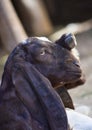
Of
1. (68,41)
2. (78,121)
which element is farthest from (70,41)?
(78,121)

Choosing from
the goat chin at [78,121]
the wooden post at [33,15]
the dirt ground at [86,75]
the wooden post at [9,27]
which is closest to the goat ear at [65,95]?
the goat chin at [78,121]

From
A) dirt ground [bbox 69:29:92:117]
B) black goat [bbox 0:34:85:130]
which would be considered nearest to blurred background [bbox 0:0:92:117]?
dirt ground [bbox 69:29:92:117]

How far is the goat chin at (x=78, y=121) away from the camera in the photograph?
71.4 inches

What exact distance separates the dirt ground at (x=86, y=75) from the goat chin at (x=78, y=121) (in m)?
1.45

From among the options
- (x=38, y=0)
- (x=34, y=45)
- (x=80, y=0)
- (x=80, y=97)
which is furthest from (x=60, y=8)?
(x=34, y=45)

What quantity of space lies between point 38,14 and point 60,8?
1.25 metres

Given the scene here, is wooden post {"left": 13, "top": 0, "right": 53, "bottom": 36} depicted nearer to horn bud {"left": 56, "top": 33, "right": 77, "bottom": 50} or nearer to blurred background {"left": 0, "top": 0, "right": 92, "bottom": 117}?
blurred background {"left": 0, "top": 0, "right": 92, "bottom": 117}

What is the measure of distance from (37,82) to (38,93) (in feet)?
0.12

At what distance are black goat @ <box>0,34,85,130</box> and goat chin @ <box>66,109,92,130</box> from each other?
27cm

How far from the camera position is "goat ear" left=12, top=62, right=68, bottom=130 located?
1521 millimetres

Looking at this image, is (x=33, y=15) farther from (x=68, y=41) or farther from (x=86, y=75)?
(x=68, y=41)

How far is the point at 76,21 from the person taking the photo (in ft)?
23.0

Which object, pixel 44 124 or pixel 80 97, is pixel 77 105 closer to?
pixel 80 97

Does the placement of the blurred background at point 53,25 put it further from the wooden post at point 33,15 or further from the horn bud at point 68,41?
the horn bud at point 68,41
